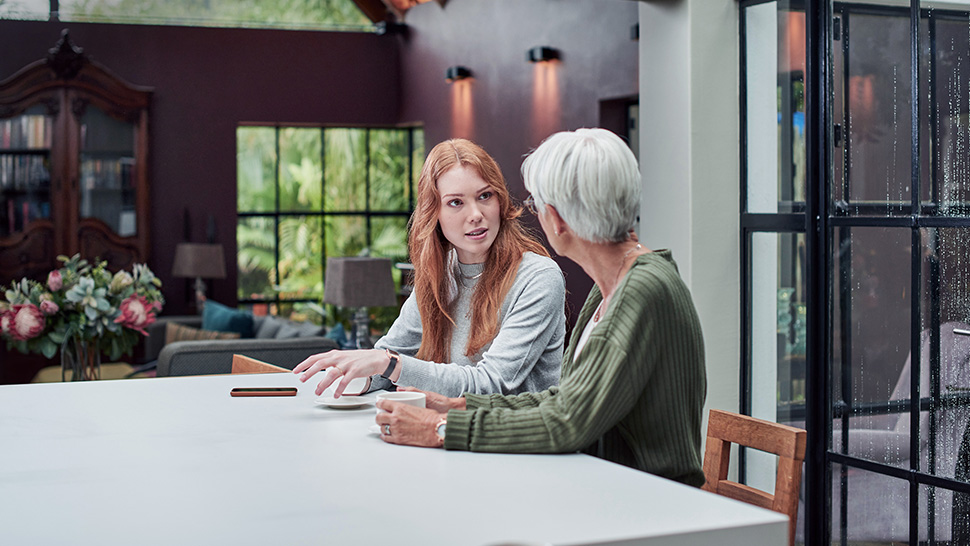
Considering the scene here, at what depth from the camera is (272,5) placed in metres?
9.36

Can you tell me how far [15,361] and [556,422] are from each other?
789cm

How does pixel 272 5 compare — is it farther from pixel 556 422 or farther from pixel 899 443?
pixel 556 422

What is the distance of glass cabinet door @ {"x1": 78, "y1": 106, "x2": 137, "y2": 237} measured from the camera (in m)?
8.29

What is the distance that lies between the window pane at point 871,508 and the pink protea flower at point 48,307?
10.0 feet

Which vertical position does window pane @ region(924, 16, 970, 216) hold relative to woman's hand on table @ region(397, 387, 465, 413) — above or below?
above

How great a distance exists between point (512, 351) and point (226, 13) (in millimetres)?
7907

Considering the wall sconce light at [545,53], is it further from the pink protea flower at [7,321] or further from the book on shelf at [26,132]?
the book on shelf at [26,132]

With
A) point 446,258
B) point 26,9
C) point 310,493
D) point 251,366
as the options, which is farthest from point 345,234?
point 310,493

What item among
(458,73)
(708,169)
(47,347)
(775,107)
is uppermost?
(458,73)

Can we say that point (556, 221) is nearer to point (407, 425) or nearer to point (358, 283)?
point (407, 425)

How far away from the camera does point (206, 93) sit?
885 centimetres

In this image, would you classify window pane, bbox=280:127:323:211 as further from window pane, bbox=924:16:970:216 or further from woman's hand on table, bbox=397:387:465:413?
woman's hand on table, bbox=397:387:465:413

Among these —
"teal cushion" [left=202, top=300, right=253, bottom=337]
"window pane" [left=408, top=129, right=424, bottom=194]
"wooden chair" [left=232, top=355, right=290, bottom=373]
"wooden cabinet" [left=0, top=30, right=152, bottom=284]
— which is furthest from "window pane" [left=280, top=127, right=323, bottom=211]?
"wooden chair" [left=232, top=355, right=290, bottom=373]

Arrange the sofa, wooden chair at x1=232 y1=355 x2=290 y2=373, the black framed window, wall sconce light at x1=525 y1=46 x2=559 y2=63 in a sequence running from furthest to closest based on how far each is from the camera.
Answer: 1. wall sconce light at x1=525 y1=46 x2=559 y2=63
2. the sofa
3. the black framed window
4. wooden chair at x1=232 y1=355 x2=290 y2=373
